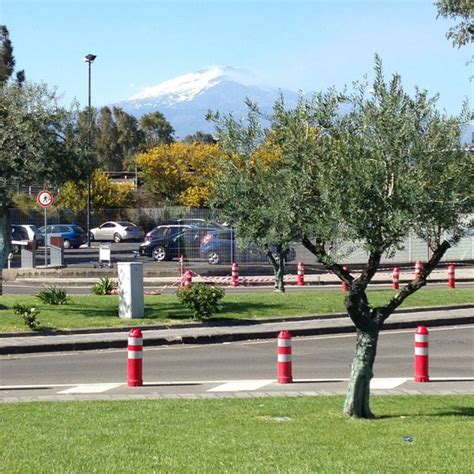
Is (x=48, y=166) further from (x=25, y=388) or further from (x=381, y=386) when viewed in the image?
(x=381, y=386)

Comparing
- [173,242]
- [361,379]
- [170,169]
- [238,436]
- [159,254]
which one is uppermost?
[170,169]

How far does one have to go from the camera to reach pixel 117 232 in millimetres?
59625

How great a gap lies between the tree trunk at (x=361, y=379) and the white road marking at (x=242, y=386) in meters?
2.99

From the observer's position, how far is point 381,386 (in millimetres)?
13539

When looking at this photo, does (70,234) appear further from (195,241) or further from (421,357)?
(421,357)

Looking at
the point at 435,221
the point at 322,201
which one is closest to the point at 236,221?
the point at 322,201

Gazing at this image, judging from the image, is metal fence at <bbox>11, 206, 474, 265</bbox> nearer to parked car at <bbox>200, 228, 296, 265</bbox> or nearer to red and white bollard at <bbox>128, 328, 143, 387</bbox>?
parked car at <bbox>200, 228, 296, 265</bbox>

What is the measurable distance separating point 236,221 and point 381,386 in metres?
4.25

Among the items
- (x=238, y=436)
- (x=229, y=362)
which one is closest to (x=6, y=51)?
(x=229, y=362)

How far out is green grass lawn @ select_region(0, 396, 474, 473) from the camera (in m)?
7.25

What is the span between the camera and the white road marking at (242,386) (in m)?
13.2

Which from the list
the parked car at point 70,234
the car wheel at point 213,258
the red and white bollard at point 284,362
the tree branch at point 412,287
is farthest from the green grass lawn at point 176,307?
the parked car at point 70,234

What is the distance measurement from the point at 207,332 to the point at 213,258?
1937 cm

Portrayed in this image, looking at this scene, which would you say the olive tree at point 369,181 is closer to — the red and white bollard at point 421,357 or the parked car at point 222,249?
the red and white bollard at point 421,357
